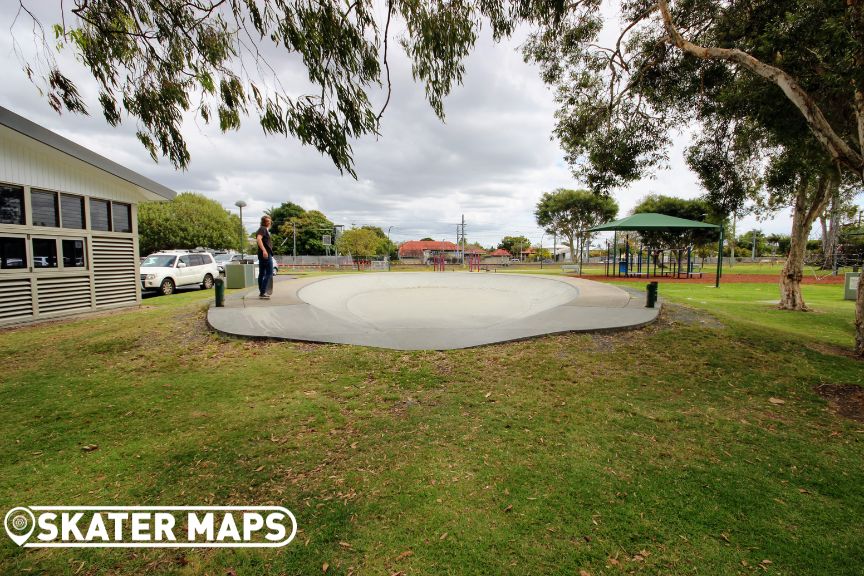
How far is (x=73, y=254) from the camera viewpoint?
30.7 ft

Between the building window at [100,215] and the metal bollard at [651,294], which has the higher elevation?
the building window at [100,215]

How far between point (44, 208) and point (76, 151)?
1.48 meters

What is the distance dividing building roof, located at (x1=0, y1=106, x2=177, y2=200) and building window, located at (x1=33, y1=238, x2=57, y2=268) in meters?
2.07

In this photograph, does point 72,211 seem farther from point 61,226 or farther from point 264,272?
point 264,272

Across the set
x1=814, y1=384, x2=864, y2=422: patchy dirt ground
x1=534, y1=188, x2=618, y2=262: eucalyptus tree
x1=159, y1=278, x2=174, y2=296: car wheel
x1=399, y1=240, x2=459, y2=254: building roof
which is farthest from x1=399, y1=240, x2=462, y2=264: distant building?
x1=814, y1=384, x2=864, y2=422: patchy dirt ground

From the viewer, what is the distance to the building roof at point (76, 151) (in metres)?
7.36

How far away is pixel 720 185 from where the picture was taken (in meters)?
8.94

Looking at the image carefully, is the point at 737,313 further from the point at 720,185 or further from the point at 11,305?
the point at 11,305

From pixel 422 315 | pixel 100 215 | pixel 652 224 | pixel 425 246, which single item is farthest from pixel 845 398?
pixel 425 246

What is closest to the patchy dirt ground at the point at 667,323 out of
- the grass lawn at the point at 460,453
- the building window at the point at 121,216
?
the grass lawn at the point at 460,453

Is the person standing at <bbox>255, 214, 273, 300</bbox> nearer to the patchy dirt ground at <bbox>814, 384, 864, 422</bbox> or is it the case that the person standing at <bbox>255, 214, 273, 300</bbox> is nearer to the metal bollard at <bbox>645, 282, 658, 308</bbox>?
the metal bollard at <bbox>645, 282, 658, 308</bbox>

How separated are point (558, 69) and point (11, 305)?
13404mm

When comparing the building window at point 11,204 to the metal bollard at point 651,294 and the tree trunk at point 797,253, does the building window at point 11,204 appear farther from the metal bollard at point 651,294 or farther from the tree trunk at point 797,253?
the tree trunk at point 797,253

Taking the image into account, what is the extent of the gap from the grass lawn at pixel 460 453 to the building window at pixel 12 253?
11.7 feet
